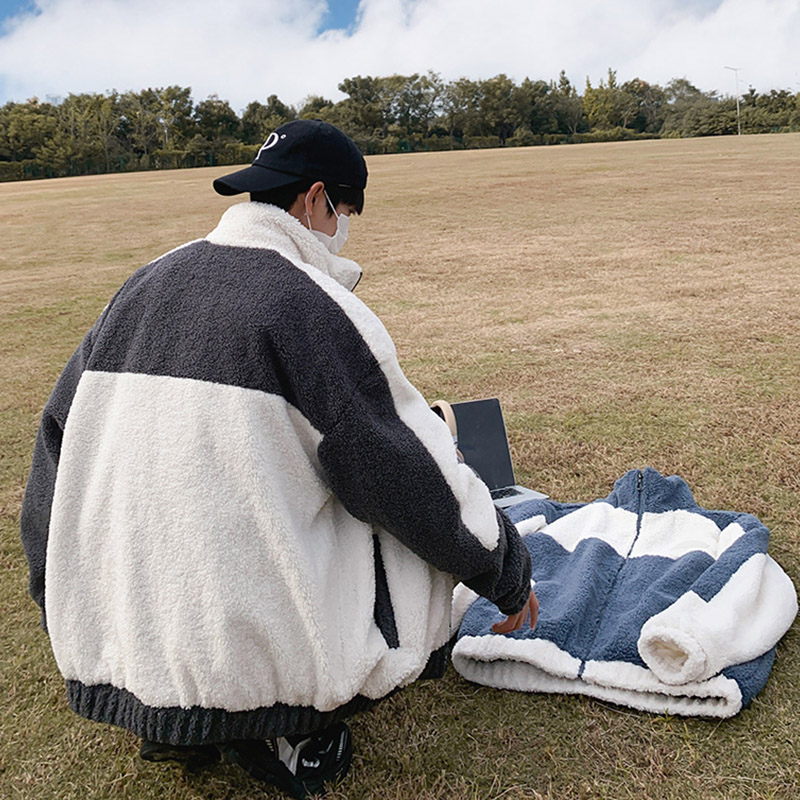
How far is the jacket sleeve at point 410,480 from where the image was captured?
5.22 ft

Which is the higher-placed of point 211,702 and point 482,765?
point 211,702

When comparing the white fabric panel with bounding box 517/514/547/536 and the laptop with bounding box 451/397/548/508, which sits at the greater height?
the laptop with bounding box 451/397/548/508

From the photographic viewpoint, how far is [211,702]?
1602 millimetres

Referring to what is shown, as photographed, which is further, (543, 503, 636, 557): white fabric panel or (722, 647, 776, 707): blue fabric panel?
(543, 503, 636, 557): white fabric panel

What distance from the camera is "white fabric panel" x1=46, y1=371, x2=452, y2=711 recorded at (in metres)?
1.57

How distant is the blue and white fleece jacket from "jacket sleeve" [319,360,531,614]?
0.59 metres

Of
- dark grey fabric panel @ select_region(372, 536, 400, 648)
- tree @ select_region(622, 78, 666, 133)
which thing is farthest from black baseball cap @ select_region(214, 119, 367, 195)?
tree @ select_region(622, 78, 666, 133)

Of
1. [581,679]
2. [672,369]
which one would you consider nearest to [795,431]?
[672,369]

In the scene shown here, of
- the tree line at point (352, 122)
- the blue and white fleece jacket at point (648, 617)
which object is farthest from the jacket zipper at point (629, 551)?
the tree line at point (352, 122)

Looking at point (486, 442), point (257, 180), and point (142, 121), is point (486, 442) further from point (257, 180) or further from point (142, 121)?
point (142, 121)

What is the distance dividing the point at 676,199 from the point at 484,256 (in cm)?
506

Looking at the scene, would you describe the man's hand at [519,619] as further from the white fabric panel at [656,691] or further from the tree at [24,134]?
the tree at [24,134]

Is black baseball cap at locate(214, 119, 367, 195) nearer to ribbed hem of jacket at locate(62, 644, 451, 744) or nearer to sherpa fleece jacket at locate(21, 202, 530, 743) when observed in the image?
sherpa fleece jacket at locate(21, 202, 530, 743)

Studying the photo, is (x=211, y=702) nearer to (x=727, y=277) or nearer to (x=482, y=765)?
(x=482, y=765)
